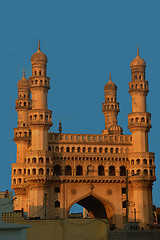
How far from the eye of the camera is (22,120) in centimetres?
9062

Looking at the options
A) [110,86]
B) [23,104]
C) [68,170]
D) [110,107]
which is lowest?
[68,170]

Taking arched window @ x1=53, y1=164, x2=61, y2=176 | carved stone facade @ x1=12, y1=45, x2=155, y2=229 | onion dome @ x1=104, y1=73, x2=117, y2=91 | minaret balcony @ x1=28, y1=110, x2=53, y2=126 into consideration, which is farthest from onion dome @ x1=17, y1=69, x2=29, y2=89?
arched window @ x1=53, y1=164, x2=61, y2=176

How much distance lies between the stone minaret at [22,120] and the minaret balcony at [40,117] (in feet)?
33.8

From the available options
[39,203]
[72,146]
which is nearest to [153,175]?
[72,146]

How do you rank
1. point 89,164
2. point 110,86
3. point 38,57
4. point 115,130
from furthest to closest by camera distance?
point 110,86, point 115,130, point 38,57, point 89,164

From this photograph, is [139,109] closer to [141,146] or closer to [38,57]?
[141,146]

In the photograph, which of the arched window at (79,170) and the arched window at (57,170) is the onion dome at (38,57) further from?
the arched window at (79,170)

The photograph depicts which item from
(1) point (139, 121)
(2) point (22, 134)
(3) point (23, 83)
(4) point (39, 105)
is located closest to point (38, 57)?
(4) point (39, 105)

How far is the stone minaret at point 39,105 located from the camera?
255ft

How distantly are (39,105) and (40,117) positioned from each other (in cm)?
211

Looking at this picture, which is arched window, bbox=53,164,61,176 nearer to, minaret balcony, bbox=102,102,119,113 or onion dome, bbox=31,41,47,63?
onion dome, bbox=31,41,47,63

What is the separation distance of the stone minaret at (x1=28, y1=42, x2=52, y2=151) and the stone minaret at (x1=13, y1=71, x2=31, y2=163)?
10.2 metres

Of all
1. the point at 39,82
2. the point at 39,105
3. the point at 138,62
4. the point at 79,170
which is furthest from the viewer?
the point at 138,62

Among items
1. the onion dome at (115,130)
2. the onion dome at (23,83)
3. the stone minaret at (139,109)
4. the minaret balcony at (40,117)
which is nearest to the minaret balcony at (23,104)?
the onion dome at (23,83)
